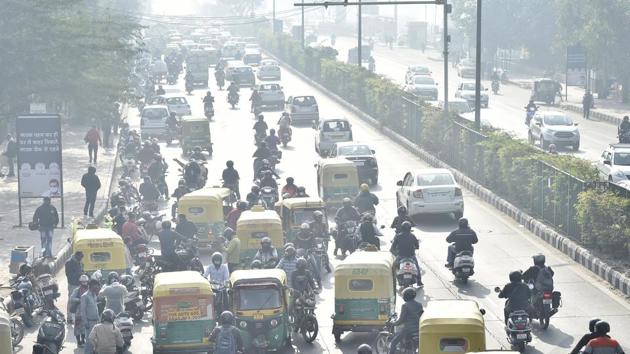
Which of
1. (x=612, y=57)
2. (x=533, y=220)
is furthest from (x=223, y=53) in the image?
(x=533, y=220)

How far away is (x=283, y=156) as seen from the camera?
53375 millimetres

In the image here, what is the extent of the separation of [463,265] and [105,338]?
384 inches

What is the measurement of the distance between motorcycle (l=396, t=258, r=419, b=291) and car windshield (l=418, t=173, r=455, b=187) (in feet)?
31.5

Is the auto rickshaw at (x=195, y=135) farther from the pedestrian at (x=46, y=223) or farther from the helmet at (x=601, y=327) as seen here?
the helmet at (x=601, y=327)

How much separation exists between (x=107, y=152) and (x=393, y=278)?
34.6m

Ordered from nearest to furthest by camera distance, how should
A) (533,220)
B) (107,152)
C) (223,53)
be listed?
(533,220), (107,152), (223,53)

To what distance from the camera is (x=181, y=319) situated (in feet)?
74.7

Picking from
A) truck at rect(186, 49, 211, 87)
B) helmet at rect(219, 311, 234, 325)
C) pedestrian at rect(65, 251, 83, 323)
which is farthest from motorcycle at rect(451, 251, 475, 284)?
truck at rect(186, 49, 211, 87)

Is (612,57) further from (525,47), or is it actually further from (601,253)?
(601,253)

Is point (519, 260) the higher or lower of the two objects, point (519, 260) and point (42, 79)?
the lower

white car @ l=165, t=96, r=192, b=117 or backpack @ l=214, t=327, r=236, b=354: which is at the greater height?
white car @ l=165, t=96, r=192, b=117

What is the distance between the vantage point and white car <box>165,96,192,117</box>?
67.8 meters

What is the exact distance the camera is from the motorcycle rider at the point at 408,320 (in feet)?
69.8

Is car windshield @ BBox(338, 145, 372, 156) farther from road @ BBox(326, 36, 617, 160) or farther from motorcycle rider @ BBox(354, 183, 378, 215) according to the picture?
motorcycle rider @ BBox(354, 183, 378, 215)
